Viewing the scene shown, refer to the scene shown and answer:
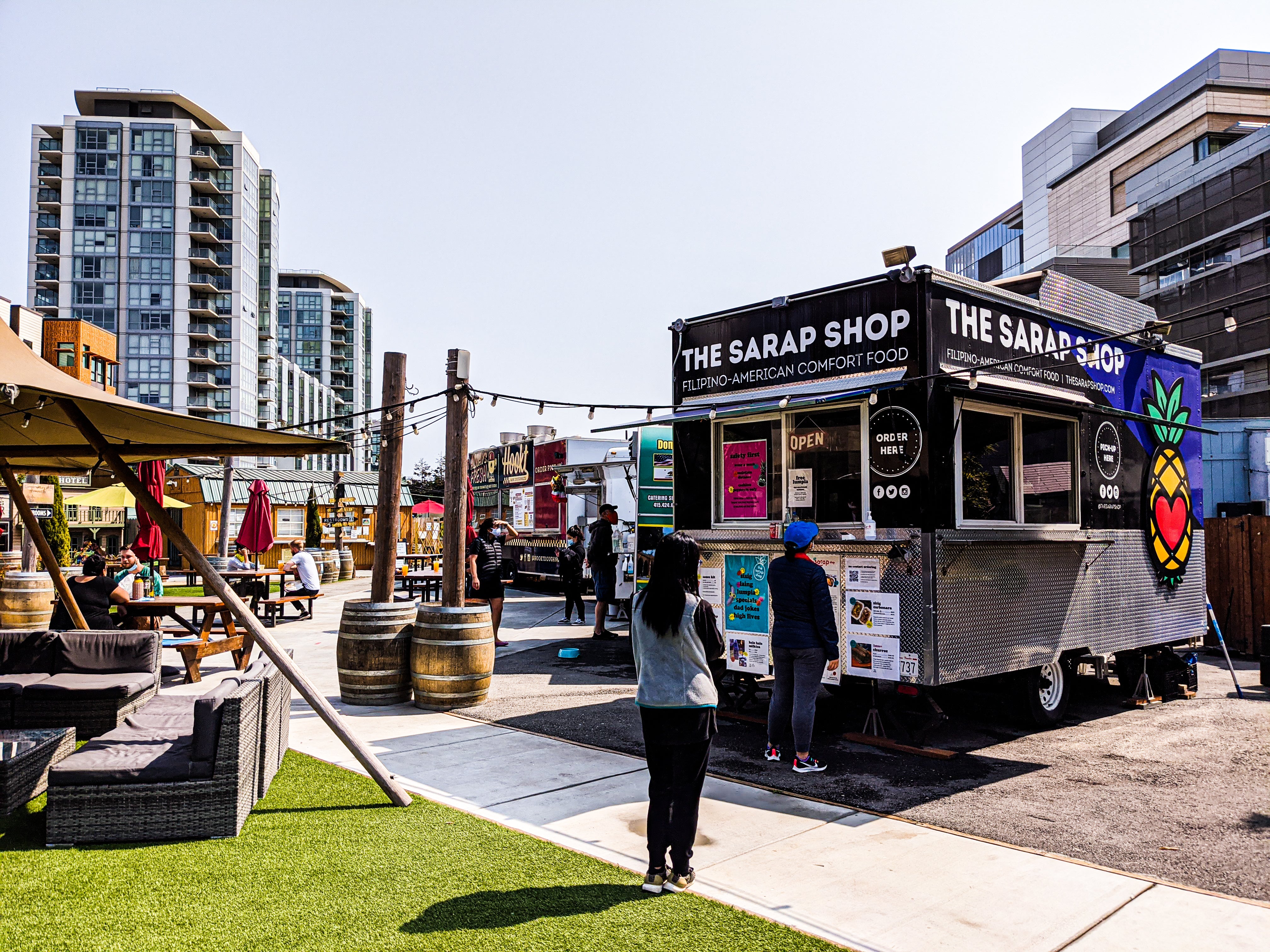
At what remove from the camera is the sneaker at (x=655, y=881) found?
13.9ft

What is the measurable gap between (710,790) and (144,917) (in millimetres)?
3431

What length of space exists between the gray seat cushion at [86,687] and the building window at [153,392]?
2885 inches

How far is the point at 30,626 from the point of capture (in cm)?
1313

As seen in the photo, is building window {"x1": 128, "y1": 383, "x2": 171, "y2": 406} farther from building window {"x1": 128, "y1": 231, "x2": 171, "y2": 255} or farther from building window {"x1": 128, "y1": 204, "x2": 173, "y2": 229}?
building window {"x1": 128, "y1": 204, "x2": 173, "y2": 229}

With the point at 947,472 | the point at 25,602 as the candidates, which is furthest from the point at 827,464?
the point at 25,602

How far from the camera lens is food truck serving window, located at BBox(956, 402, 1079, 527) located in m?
7.24

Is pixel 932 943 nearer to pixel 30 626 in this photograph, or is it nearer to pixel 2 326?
pixel 2 326

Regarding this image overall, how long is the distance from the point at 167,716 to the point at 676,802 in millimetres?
3828

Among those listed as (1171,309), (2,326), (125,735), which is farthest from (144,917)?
(1171,309)

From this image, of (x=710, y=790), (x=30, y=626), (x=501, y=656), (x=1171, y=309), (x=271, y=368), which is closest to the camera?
(x=710, y=790)

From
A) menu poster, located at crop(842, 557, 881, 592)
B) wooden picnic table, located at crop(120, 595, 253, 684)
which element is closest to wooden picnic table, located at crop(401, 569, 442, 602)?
wooden picnic table, located at crop(120, 595, 253, 684)

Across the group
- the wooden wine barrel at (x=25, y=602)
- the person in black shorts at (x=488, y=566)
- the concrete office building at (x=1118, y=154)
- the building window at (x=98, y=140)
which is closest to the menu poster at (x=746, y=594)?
the person in black shorts at (x=488, y=566)

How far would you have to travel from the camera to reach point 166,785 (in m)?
4.82

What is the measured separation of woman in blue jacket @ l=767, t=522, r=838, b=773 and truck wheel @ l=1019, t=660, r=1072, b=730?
2.41m
